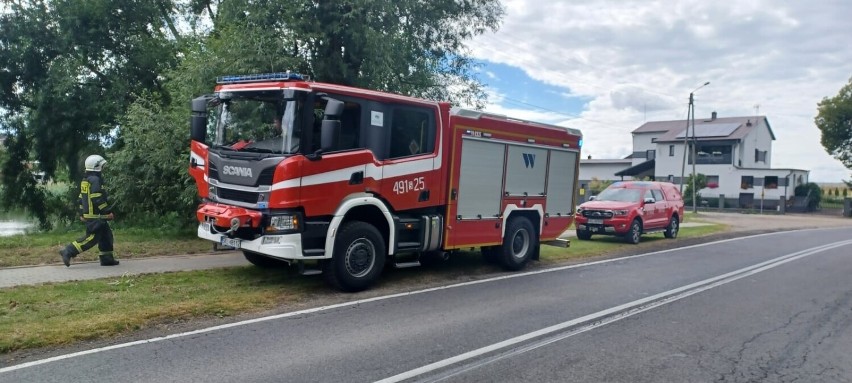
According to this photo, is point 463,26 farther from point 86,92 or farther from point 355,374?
point 355,374

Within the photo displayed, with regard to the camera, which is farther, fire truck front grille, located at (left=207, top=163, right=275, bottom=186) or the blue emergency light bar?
the blue emergency light bar

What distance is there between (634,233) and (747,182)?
40.3 m

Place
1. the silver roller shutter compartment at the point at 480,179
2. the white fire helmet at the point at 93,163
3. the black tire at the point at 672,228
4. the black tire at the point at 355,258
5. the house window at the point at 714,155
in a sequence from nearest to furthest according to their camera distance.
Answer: the black tire at the point at 355,258 → the white fire helmet at the point at 93,163 → the silver roller shutter compartment at the point at 480,179 → the black tire at the point at 672,228 → the house window at the point at 714,155

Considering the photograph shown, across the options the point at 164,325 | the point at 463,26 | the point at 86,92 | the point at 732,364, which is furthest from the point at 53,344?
the point at 86,92

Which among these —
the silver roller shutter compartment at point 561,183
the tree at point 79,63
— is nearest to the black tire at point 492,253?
the silver roller shutter compartment at point 561,183

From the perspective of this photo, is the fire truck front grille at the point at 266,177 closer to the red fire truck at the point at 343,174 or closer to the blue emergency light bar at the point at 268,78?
the red fire truck at the point at 343,174

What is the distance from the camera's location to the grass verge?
604 cm

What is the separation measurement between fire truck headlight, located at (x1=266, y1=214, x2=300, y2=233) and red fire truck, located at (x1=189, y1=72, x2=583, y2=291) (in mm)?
13

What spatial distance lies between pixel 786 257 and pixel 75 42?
2179 centimetres

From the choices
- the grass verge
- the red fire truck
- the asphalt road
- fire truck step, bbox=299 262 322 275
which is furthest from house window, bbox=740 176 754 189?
fire truck step, bbox=299 262 322 275

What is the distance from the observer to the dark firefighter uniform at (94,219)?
9.21 m

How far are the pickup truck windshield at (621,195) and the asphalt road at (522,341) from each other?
8.69 metres

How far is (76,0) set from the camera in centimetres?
1889

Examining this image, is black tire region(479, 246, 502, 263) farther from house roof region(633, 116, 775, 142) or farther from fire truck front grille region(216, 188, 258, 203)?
house roof region(633, 116, 775, 142)
